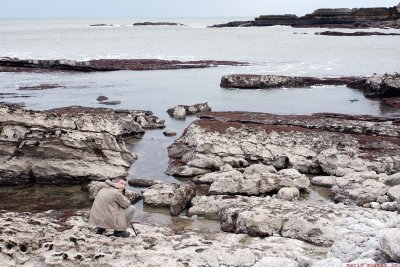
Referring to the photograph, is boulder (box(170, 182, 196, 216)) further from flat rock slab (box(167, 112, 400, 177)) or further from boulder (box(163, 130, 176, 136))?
boulder (box(163, 130, 176, 136))

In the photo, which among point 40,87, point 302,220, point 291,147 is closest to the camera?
point 302,220

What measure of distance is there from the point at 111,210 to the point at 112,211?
35 millimetres

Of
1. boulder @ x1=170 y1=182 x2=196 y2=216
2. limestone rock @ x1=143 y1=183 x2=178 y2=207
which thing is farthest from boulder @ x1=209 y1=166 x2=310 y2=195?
limestone rock @ x1=143 y1=183 x2=178 y2=207

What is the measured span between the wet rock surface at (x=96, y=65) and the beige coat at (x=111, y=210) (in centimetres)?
4674

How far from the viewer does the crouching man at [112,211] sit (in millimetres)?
11156

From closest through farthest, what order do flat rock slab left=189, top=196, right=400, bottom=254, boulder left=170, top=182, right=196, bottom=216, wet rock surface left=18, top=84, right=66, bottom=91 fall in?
flat rock slab left=189, top=196, right=400, bottom=254 < boulder left=170, top=182, right=196, bottom=216 < wet rock surface left=18, top=84, right=66, bottom=91

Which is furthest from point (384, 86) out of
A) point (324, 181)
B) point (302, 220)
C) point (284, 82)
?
point (302, 220)

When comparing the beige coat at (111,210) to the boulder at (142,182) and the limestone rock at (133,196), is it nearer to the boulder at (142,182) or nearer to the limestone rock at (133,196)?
the limestone rock at (133,196)

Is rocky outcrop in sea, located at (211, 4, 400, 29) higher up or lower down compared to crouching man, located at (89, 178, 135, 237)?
higher up

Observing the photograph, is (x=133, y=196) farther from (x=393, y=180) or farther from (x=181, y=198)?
(x=393, y=180)

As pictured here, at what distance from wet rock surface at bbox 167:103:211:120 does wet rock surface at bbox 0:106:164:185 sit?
9.98 meters

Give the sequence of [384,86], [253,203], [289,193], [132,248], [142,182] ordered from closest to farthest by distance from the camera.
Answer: [132,248] → [253,203] → [289,193] → [142,182] → [384,86]

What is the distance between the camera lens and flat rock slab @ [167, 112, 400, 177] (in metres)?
18.6

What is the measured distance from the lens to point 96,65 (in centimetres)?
5900
